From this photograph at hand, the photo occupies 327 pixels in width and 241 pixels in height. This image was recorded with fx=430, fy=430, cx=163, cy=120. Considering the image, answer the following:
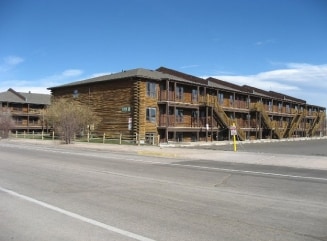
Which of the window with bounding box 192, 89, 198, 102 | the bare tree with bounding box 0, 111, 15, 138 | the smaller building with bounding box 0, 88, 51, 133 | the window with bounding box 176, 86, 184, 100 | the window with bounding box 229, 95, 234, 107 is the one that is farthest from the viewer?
the smaller building with bounding box 0, 88, 51, 133

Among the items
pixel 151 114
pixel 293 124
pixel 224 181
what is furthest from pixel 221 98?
pixel 224 181

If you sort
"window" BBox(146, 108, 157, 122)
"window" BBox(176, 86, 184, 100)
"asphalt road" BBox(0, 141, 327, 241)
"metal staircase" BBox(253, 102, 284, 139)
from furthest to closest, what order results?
"metal staircase" BBox(253, 102, 284, 139), "window" BBox(176, 86, 184, 100), "window" BBox(146, 108, 157, 122), "asphalt road" BBox(0, 141, 327, 241)

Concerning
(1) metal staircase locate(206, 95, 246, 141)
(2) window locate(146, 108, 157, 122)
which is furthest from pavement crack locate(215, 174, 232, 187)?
(1) metal staircase locate(206, 95, 246, 141)

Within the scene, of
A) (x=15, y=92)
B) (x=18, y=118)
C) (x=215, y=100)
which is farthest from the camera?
(x=15, y=92)

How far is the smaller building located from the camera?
73.4m

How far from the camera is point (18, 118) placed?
244 feet

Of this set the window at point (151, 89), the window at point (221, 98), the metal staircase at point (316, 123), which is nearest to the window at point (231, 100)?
the window at point (221, 98)

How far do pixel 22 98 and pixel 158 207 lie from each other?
73452 mm

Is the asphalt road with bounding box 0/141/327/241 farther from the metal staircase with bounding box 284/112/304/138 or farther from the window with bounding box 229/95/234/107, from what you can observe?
the metal staircase with bounding box 284/112/304/138

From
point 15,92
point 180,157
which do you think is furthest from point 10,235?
point 15,92

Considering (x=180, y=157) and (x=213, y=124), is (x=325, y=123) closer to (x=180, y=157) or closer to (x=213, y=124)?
(x=213, y=124)

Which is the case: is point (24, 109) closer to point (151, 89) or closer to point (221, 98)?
point (221, 98)

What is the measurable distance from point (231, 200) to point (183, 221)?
102 inches

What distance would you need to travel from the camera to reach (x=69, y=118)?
39469 millimetres
